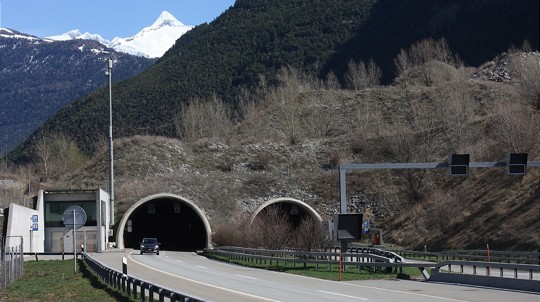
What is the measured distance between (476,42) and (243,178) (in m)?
69.1

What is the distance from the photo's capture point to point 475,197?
66250mm

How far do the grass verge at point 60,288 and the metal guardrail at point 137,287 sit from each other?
0.72ft

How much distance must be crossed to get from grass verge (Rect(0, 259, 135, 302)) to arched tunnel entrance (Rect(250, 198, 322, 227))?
26.1 m

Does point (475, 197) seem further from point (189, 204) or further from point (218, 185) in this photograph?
point (218, 185)

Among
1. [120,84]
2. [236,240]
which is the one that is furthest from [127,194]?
[120,84]

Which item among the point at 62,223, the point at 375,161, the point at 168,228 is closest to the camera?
the point at 62,223

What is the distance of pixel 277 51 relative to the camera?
7106 inches

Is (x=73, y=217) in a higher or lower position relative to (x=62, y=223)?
higher

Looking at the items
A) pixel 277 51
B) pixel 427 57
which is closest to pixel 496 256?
pixel 427 57

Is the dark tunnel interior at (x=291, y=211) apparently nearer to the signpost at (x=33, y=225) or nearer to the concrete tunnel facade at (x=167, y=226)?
the concrete tunnel facade at (x=167, y=226)

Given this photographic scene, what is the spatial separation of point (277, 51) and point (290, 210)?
4360 inches

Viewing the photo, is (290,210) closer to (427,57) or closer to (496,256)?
(496,256)

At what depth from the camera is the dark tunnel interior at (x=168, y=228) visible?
76875mm

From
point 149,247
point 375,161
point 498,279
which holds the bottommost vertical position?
point 149,247
